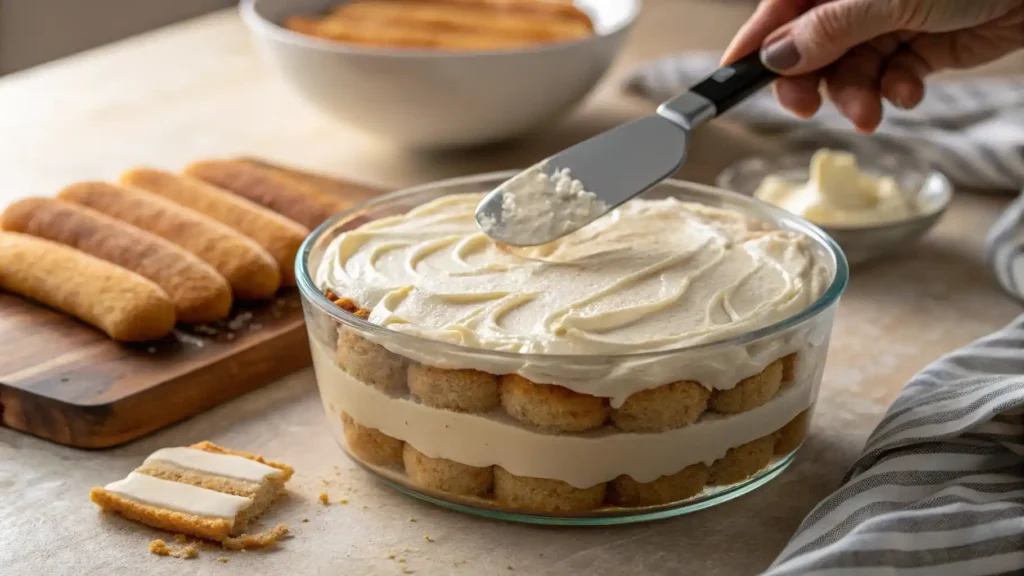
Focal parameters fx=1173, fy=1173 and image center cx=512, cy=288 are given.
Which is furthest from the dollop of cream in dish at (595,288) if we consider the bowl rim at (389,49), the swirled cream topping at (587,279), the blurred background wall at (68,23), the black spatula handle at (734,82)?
the blurred background wall at (68,23)

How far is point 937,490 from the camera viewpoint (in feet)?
3.90

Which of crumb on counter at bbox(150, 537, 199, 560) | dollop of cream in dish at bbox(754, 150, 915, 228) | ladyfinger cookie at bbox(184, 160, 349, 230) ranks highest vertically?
ladyfinger cookie at bbox(184, 160, 349, 230)

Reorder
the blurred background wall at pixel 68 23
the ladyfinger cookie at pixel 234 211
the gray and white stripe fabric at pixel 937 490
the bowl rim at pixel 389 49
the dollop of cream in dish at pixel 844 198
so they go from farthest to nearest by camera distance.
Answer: the blurred background wall at pixel 68 23 → the bowl rim at pixel 389 49 → the dollop of cream in dish at pixel 844 198 → the ladyfinger cookie at pixel 234 211 → the gray and white stripe fabric at pixel 937 490

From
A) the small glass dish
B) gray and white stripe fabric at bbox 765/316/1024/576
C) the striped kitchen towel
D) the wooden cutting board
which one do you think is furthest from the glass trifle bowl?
the striped kitchen towel

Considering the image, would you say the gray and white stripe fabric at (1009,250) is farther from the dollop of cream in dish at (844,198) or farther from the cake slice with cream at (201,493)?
the cake slice with cream at (201,493)

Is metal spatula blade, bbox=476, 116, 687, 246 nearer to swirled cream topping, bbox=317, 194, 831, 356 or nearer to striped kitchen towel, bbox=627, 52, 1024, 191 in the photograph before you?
swirled cream topping, bbox=317, 194, 831, 356

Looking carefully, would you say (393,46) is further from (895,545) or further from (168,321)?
(895,545)

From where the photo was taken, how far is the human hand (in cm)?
151

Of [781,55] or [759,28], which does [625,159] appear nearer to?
[781,55]

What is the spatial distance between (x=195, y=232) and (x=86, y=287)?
20 centimetres

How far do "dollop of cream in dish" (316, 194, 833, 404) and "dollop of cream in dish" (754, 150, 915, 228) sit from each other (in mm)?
394

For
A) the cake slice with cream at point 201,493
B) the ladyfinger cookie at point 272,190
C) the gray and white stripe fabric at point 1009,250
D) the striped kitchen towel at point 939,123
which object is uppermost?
the ladyfinger cookie at point 272,190

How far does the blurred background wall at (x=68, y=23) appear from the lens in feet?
13.2

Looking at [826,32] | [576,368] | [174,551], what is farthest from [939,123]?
[174,551]
